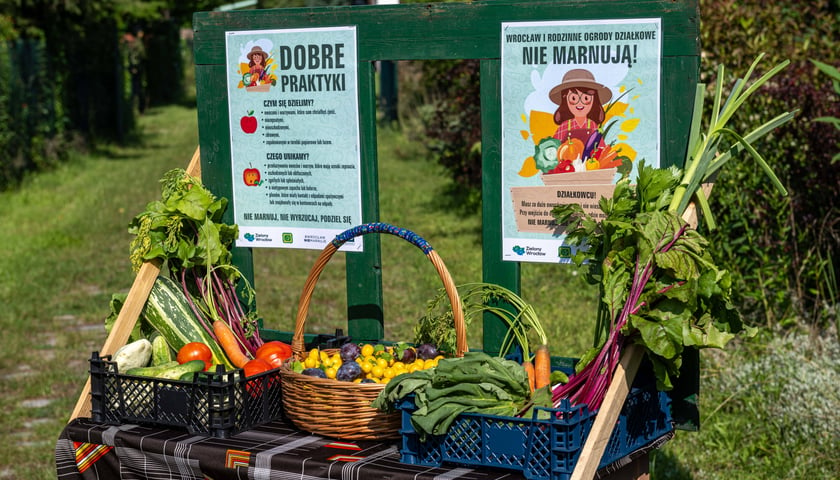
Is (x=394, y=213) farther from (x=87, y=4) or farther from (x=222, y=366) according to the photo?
(x=222, y=366)

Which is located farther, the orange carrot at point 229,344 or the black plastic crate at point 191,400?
the orange carrot at point 229,344

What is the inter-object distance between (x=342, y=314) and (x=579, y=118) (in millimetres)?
5041

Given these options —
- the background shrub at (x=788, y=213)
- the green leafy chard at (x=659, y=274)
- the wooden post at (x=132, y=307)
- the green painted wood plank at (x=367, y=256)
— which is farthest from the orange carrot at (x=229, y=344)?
the background shrub at (x=788, y=213)

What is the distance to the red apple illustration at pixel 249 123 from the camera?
396 centimetres

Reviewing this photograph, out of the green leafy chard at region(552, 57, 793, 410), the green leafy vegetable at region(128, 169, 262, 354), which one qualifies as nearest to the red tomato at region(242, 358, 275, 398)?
the green leafy vegetable at region(128, 169, 262, 354)

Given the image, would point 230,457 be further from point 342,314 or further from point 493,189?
point 342,314

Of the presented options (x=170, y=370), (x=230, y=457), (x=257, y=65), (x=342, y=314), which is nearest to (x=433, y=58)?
(x=257, y=65)

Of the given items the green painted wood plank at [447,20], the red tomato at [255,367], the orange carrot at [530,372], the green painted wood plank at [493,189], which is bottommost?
the red tomato at [255,367]

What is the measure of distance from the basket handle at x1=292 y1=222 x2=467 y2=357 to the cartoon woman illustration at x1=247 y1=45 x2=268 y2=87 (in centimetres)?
82

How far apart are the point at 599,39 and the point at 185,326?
6.07ft

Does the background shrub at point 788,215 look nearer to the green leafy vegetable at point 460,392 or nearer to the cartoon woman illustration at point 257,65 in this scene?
the cartoon woman illustration at point 257,65

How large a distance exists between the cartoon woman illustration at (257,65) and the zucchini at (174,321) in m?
0.86

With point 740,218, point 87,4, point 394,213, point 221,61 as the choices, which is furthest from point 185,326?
point 87,4

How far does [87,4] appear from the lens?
15711 millimetres
